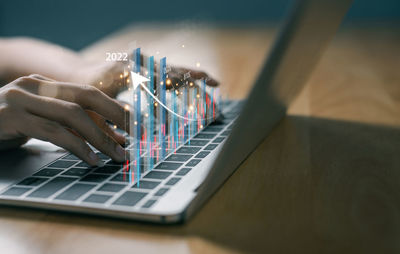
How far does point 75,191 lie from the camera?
34 centimetres

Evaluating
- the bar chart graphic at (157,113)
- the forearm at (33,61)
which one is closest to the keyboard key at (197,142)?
the bar chart graphic at (157,113)

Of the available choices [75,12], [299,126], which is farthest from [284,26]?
[75,12]

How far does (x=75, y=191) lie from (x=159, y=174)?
0.08 m

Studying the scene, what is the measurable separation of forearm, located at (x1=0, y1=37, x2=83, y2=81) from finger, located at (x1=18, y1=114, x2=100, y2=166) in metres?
0.26

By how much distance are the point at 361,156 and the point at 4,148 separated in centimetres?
42

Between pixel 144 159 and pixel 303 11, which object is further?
pixel 144 159

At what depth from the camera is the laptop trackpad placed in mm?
385

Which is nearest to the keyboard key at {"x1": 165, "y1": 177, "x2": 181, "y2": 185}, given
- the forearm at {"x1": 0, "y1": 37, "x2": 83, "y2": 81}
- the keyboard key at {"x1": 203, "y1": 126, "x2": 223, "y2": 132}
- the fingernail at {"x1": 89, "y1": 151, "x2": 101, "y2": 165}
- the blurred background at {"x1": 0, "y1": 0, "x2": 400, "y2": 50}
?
the fingernail at {"x1": 89, "y1": 151, "x2": 101, "y2": 165}

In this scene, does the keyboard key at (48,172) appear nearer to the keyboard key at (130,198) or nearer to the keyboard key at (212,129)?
the keyboard key at (130,198)

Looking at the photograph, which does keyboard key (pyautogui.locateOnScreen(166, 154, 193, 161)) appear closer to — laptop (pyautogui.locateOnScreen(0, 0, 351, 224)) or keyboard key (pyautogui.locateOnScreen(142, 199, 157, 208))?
laptop (pyautogui.locateOnScreen(0, 0, 351, 224))

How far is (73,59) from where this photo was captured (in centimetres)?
75

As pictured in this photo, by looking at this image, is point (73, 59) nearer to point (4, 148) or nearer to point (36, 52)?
point (36, 52)

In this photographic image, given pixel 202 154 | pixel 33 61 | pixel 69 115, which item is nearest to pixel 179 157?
pixel 202 154

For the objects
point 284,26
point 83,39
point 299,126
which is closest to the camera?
point 284,26
